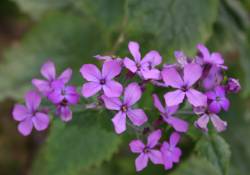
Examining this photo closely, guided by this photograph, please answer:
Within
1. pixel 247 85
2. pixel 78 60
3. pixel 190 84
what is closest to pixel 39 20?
pixel 78 60

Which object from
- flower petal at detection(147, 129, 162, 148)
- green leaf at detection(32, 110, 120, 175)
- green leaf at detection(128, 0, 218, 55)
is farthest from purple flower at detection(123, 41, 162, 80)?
green leaf at detection(32, 110, 120, 175)

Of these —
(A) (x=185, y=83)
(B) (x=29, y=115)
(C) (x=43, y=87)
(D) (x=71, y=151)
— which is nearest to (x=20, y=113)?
(B) (x=29, y=115)

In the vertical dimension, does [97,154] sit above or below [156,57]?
below

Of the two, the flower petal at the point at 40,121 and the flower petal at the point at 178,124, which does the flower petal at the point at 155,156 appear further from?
the flower petal at the point at 40,121

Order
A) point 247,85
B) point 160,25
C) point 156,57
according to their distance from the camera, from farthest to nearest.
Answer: point 247,85 < point 160,25 < point 156,57

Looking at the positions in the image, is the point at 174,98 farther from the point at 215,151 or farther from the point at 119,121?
the point at 215,151

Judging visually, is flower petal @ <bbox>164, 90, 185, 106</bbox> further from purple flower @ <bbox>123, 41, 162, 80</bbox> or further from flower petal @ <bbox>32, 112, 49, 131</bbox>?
flower petal @ <bbox>32, 112, 49, 131</bbox>

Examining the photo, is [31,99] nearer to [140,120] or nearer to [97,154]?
[140,120]
